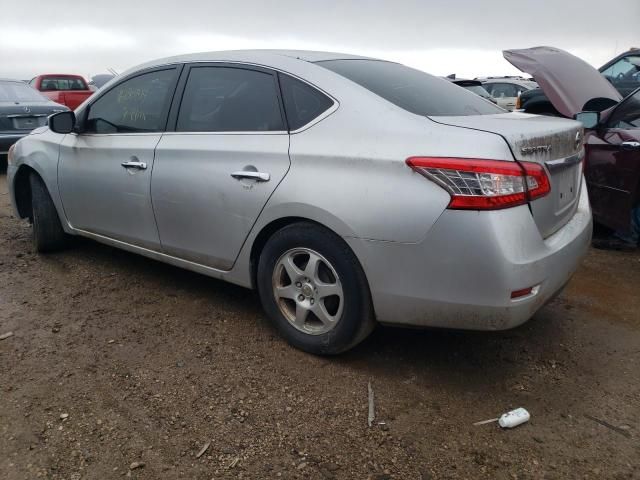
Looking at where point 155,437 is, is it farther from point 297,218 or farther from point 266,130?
point 266,130

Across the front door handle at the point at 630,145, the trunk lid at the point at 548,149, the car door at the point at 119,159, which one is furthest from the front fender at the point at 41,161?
the front door handle at the point at 630,145

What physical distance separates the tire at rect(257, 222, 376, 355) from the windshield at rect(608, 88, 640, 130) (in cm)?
330

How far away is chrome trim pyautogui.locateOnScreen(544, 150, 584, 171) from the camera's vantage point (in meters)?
2.54

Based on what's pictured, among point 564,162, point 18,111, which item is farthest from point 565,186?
point 18,111

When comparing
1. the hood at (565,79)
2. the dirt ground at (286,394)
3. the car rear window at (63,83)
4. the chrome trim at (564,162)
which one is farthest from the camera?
the car rear window at (63,83)

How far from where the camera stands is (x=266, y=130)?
9.62 feet

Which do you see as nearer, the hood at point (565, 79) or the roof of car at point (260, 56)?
the roof of car at point (260, 56)

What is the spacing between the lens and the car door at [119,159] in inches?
137

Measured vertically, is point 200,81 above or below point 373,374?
above

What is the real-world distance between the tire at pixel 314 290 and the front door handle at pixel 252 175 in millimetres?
273

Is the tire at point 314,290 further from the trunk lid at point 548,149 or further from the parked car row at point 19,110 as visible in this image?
the parked car row at point 19,110

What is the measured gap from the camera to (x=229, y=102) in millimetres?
3166

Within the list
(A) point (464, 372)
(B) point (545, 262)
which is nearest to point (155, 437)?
(A) point (464, 372)

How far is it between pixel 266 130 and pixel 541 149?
4.46ft
